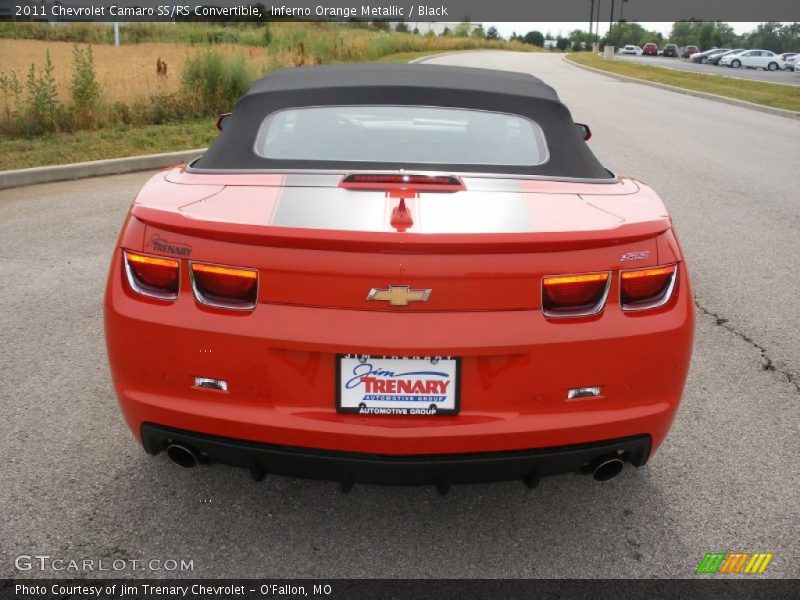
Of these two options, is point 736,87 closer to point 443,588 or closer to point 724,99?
point 724,99

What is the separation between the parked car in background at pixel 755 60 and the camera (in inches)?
2045

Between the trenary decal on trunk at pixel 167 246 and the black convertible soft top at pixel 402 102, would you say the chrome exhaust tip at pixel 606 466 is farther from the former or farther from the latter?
the trenary decal on trunk at pixel 167 246

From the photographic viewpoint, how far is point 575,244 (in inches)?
87.7

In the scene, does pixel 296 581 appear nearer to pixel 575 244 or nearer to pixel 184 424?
pixel 184 424

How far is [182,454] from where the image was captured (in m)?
2.46

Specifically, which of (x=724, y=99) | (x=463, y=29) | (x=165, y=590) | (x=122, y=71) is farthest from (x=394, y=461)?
(x=463, y=29)

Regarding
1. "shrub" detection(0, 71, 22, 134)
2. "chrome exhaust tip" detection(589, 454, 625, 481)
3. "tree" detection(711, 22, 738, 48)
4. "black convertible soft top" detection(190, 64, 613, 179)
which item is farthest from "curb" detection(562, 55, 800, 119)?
"tree" detection(711, 22, 738, 48)

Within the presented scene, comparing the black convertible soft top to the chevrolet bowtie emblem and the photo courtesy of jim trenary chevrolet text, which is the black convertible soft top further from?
the chevrolet bowtie emblem

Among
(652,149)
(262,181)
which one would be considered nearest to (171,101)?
(652,149)

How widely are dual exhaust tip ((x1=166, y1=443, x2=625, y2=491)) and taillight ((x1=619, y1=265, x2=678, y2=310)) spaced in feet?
1.64

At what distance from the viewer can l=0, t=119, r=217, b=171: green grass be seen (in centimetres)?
957

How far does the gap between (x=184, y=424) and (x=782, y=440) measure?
252 cm

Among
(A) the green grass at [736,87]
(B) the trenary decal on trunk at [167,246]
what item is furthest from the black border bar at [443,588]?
(A) the green grass at [736,87]

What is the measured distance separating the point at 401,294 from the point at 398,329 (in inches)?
4.0
